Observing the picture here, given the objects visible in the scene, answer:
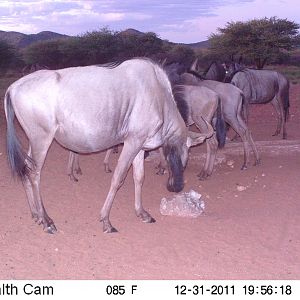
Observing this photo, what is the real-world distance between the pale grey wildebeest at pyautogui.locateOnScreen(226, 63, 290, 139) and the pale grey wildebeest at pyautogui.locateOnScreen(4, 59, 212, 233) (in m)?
6.11

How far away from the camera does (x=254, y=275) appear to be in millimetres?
4672

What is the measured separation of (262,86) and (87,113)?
7.62 metres

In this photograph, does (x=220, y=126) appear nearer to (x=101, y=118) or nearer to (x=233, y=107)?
(x=233, y=107)

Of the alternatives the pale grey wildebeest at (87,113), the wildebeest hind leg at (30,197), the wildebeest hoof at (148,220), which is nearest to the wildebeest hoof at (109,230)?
the pale grey wildebeest at (87,113)

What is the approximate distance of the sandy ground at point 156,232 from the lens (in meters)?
4.77

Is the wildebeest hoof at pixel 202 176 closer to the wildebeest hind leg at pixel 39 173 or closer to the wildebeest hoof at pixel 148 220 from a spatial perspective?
the wildebeest hoof at pixel 148 220

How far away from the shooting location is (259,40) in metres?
31.5

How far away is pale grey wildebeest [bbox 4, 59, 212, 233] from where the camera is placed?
5457 millimetres

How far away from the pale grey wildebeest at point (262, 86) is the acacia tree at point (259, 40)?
1886 cm

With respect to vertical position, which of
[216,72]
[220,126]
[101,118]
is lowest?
[220,126]

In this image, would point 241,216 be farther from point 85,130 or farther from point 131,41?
point 131,41

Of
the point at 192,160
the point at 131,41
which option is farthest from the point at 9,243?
the point at 131,41

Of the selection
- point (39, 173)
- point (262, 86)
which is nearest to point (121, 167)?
point (39, 173)
